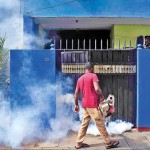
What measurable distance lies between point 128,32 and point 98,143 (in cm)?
728

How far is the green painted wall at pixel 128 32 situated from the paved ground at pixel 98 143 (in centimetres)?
621

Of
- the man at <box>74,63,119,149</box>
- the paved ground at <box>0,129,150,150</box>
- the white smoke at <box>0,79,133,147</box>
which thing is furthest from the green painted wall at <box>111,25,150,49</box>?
the man at <box>74,63,119,149</box>

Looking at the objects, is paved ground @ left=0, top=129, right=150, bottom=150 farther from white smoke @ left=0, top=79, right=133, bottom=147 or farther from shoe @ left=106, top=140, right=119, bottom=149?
white smoke @ left=0, top=79, right=133, bottom=147

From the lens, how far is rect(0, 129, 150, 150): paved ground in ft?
24.3

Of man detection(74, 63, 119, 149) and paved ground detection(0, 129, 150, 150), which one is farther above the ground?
man detection(74, 63, 119, 149)

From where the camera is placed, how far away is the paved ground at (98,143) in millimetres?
7406

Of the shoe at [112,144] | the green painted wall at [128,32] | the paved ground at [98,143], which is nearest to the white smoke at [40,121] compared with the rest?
the paved ground at [98,143]

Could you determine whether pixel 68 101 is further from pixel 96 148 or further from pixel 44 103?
pixel 96 148

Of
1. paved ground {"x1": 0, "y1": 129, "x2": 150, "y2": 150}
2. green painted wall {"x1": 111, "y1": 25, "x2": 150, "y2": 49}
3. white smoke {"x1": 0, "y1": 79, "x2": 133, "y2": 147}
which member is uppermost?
green painted wall {"x1": 111, "y1": 25, "x2": 150, "y2": 49}

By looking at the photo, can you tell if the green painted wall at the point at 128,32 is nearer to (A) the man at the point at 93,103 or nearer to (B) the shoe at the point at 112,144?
(A) the man at the point at 93,103

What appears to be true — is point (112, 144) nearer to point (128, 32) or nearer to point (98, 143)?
point (98, 143)

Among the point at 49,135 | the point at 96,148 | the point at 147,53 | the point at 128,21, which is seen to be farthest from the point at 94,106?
the point at 128,21

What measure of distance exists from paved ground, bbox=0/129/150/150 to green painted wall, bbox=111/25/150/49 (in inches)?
244

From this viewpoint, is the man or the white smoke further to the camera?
the white smoke
